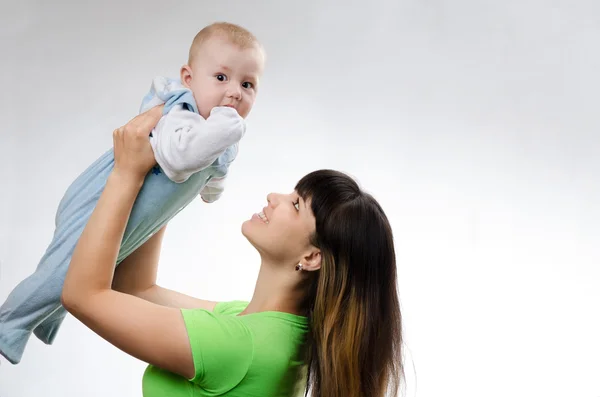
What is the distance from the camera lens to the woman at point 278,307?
62.9 inches

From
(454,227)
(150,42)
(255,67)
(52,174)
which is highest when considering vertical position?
(150,42)

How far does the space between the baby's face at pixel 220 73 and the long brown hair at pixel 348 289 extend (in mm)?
291

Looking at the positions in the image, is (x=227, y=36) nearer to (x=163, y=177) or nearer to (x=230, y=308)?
(x=163, y=177)

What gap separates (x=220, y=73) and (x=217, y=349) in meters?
0.59

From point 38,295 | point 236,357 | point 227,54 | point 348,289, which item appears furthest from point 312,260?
point 38,295

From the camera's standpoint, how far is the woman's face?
1.79 m

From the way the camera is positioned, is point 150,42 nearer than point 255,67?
No

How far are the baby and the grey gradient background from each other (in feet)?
5.85

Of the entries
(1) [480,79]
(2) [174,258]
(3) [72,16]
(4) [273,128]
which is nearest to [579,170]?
(1) [480,79]

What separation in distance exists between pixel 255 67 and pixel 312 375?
0.72 metres

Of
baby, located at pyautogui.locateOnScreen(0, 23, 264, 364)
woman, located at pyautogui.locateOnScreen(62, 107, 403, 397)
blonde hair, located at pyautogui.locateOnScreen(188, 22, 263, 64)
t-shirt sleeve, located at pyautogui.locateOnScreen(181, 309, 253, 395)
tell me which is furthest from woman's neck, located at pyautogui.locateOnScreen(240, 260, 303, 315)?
blonde hair, located at pyautogui.locateOnScreen(188, 22, 263, 64)

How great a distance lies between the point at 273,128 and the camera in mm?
3750

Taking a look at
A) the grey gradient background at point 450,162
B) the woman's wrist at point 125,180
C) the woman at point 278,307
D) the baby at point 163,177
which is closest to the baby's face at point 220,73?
the baby at point 163,177

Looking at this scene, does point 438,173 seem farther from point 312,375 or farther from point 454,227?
point 312,375
